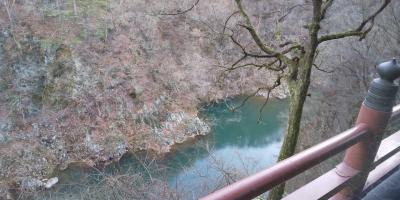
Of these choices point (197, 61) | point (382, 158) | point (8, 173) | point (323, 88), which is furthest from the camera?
point (197, 61)

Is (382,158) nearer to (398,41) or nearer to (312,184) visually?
(312,184)

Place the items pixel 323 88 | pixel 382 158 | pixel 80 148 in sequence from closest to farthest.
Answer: pixel 382 158, pixel 323 88, pixel 80 148

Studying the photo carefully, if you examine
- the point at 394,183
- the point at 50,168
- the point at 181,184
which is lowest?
the point at 50,168

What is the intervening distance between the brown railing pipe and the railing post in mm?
55

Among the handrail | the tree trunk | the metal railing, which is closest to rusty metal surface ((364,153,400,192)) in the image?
the metal railing

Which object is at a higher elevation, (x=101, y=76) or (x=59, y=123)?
(x=101, y=76)

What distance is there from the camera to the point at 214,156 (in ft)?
38.7

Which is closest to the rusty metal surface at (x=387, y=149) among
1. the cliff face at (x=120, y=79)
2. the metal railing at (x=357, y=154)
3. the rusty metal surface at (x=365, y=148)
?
the metal railing at (x=357, y=154)

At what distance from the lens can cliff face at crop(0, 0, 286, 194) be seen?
14.9m

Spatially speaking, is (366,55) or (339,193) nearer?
Answer: (339,193)

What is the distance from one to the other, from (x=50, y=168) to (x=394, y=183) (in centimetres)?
1415

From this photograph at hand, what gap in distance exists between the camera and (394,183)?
145 cm

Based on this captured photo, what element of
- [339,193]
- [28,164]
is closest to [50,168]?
[28,164]

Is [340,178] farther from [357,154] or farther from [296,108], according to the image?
[296,108]
